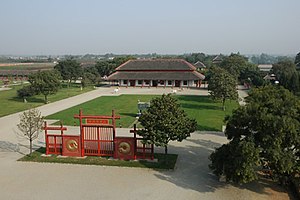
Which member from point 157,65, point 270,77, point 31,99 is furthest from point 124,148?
point 270,77

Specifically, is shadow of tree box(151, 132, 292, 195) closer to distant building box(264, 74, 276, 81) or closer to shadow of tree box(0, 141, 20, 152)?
shadow of tree box(0, 141, 20, 152)

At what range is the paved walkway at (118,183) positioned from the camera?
41.0 feet

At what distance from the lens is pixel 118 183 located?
13602 millimetres

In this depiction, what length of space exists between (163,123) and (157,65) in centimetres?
4046

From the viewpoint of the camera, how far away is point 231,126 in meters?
13.7

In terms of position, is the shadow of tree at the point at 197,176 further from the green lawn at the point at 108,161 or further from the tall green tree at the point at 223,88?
the tall green tree at the point at 223,88

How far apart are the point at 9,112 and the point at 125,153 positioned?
18.0m

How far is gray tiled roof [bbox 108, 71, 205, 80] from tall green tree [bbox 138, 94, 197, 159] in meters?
35.2

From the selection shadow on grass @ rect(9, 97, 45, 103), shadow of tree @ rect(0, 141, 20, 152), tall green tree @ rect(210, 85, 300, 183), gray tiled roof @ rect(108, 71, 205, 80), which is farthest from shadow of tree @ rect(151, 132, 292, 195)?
gray tiled roof @ rect(108, 71, 205, 80)

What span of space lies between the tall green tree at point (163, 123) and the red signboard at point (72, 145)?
370cm

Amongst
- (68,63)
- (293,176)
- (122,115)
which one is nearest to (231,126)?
(293,176)

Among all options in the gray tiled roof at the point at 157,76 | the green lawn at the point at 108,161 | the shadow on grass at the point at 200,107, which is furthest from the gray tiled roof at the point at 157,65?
the green lawn at the point at 108,161

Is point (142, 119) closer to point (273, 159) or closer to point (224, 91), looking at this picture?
point (273, 159)

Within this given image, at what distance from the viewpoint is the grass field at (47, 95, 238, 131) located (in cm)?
2520
